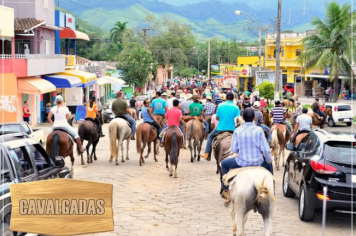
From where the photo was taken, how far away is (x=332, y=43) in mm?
44656

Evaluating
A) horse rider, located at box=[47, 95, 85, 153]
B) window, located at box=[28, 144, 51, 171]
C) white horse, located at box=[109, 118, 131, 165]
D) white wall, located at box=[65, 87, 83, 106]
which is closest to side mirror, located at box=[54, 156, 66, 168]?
window, located at box=[28, 144, 51, 171]

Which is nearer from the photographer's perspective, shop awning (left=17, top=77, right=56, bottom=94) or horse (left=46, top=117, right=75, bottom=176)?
horse (left=46, top=117, right=75, bottom=176)

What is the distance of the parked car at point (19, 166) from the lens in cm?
795

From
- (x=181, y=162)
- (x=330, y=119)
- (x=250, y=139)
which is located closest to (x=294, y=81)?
(x=330, y=119)

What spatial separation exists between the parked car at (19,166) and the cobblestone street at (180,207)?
165 cm

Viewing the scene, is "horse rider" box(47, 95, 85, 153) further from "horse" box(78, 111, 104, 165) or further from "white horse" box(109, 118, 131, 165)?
"horse" box(78, 111, 104, 165)

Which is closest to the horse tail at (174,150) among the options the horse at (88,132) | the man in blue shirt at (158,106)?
the horse at (88,132)

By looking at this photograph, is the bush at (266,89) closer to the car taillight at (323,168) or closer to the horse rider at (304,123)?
the horse rider at (304,123)

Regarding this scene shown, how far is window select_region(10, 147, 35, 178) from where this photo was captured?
8.81 m

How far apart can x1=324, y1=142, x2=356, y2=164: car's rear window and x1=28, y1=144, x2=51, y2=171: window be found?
5.10m

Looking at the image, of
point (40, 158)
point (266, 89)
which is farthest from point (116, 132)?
point (266, 89)

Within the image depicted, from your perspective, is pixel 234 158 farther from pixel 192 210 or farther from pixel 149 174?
pixel 149 174

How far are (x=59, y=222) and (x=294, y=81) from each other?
7136cm

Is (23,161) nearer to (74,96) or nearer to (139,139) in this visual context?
(139,139)
